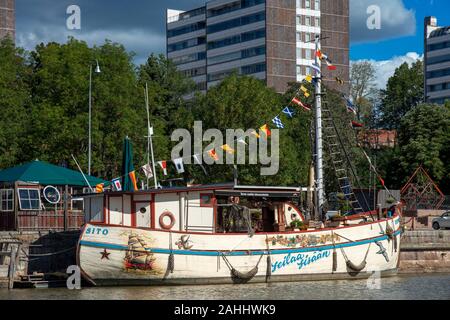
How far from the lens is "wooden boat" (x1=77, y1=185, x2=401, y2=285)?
34281mm

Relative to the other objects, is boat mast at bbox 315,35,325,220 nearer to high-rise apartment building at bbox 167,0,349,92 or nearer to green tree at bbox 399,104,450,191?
green tree at bbox 399,104,450,191

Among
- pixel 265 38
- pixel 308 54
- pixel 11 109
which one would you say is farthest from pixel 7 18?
pixel 11 109

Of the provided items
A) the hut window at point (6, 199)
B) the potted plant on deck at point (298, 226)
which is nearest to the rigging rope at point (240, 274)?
the potted plant on deck at point (298, 226)

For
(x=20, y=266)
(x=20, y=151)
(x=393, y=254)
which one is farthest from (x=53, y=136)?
(x=393, y=254)

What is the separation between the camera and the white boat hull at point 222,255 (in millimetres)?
34188

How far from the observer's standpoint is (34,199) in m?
40.7

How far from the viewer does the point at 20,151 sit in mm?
61312

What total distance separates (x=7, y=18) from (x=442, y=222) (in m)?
85.3

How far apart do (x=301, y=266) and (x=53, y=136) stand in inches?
1091

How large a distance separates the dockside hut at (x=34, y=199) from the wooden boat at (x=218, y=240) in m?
3.96

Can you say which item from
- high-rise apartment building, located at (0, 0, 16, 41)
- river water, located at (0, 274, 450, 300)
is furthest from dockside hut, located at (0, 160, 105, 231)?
high-rise apartment building, located at (0, 0, 16, 41)

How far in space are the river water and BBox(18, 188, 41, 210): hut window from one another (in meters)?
7.13

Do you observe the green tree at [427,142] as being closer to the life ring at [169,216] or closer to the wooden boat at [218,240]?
the wooden boat at [218,240]

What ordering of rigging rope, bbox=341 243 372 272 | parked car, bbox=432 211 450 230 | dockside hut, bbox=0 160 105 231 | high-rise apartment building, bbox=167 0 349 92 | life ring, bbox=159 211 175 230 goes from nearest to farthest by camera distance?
life ring, bbox=159 211 175 230 → rigging rope, bbox=341 243 372 272 → dockside hut, bbox=0 160 105 231 → parked car, bbox=432 211 450 230 → high-rise apartment building, bbox=167 0 349 92
